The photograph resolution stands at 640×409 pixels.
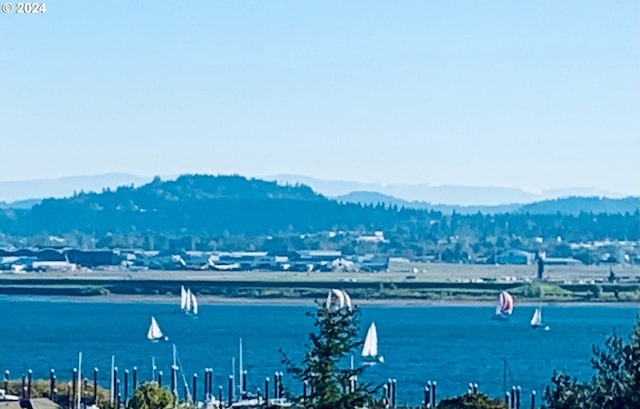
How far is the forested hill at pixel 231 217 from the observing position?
416 feet

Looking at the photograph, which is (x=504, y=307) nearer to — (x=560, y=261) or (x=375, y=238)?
(x=560, y=261)

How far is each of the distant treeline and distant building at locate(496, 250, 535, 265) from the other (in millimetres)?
12237

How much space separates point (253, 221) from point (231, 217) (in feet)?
8.15

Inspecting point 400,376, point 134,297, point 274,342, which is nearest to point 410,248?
point 134,297

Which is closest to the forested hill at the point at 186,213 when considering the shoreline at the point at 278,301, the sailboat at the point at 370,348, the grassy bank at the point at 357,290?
the grassy bank at the point at 357,290

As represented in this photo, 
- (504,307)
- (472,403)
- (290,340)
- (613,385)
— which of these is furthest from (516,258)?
(613,385)

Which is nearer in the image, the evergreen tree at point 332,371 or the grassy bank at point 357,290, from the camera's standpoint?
the evergreen tree at point 332,371

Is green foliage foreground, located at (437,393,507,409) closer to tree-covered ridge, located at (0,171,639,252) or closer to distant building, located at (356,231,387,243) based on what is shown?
tree-covered ridge, located at (0,171,639,252)

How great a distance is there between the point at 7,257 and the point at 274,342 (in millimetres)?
46285

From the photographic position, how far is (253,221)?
13312 cm

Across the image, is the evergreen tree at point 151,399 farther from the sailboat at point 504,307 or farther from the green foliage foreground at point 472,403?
the sailboat at point 504,307

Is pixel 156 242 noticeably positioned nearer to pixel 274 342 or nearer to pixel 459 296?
pixel 459 296

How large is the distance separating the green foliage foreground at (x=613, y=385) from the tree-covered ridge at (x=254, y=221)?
9238cm

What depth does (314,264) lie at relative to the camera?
89250 millimetres
